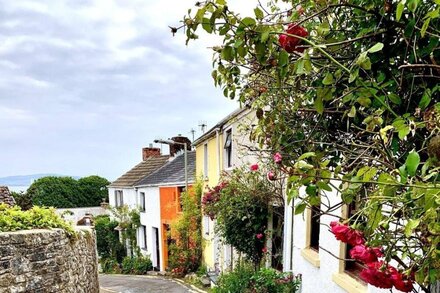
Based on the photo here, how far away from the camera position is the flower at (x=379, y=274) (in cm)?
172

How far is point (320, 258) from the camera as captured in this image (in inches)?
245

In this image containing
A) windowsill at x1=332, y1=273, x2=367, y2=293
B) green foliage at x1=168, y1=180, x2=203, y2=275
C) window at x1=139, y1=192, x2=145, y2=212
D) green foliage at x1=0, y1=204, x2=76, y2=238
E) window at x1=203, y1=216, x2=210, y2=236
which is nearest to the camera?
windowsill at x1=332, y1=273, x2=367, y2=293

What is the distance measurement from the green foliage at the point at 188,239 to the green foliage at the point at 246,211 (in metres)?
7.71

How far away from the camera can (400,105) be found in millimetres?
1714

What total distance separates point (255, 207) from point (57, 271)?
18.9 ft

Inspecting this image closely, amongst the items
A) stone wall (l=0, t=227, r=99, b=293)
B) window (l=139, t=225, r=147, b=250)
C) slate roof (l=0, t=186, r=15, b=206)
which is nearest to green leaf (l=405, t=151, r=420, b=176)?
stone wall (l=0, t=227, r=99, b=293)

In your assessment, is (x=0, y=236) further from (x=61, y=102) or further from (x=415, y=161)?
(x=61, y=102)

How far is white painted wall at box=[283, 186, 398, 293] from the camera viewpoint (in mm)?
5504

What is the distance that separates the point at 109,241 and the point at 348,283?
25613 millimetres

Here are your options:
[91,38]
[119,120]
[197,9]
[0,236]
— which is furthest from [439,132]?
[119,120]

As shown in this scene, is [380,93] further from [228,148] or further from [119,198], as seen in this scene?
[119,198]

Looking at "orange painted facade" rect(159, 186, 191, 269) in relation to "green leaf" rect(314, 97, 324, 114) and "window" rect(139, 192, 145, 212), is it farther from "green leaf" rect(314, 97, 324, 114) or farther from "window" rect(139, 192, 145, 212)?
"green leaf" rect(314, 97, 324, 114)

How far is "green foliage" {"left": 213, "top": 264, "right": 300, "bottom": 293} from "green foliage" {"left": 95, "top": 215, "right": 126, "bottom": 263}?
803 inches

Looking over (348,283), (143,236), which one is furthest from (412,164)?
(143,236)
